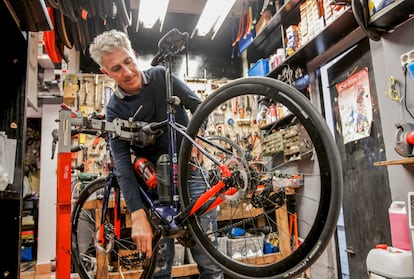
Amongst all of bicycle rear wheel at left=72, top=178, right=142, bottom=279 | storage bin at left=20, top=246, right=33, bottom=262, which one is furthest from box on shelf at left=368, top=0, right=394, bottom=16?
storage bin at left=20, top=246, right=33, bottom=262

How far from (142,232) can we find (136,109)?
2.01 ft

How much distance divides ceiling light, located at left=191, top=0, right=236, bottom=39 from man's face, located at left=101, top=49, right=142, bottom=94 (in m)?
2.13

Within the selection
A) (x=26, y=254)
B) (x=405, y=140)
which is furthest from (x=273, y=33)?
(x=26, y=254)

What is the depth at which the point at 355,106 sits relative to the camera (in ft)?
8.07

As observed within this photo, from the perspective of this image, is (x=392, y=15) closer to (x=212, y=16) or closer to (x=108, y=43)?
(x=108, y=43)

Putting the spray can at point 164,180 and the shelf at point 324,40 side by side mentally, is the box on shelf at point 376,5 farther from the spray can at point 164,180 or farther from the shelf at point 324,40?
the spray can at point 164,180

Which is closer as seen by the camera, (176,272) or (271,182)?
(271,182)

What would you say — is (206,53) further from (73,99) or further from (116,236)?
(116,236)

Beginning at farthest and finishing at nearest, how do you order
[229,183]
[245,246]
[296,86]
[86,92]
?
1. [86,92]
2. [296,86]
3. [245,246]
4. [229,183]

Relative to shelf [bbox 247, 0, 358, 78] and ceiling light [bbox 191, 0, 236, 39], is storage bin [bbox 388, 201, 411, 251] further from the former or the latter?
ceiling light [bbox 191, 0, 236, 39]

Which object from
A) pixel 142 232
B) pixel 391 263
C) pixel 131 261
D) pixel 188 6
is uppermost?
pixel 188 6

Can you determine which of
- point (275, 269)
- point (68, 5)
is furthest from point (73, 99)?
point (275, 269)

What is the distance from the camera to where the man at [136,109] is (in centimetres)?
135

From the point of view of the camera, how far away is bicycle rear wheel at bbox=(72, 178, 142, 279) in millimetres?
1935
